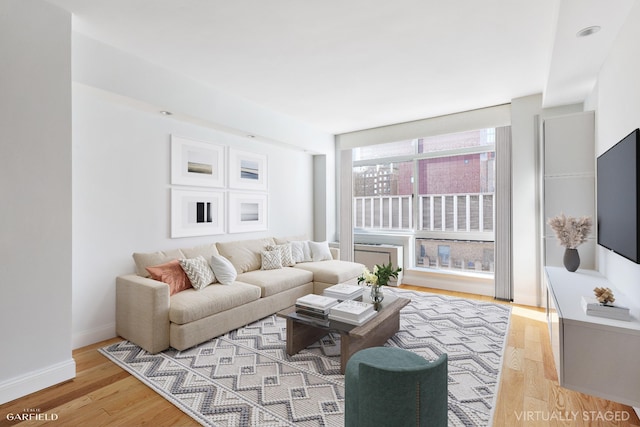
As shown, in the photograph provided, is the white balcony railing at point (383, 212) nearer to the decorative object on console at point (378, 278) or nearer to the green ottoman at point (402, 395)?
the decorative object on console at point (378, 278)

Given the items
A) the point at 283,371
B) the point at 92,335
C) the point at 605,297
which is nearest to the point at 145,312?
the point at 92,335

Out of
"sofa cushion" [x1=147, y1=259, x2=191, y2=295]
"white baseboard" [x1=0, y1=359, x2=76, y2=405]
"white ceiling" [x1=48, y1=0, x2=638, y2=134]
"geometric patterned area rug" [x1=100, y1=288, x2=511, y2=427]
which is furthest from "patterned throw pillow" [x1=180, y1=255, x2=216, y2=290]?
"white ceiling" [x1=48, y1=0, x2=638, y2=134]

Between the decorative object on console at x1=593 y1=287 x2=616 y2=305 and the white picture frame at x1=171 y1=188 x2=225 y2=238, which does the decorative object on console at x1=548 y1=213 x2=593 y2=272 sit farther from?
the white picture frame at x1=171 y1=188 x2=225 y2=238

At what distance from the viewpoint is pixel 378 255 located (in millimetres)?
5375

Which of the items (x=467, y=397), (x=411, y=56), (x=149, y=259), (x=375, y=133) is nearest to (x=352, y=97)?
(x=411, y=56)

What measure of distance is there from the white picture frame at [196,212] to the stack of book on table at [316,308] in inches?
74.0

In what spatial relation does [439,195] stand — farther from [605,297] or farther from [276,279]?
[605,297]

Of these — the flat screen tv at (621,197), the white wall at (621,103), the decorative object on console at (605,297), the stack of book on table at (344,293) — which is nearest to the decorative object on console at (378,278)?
the stack of book on table at (344,293)

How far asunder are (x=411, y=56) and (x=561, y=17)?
115 centimetres

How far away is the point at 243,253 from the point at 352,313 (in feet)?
6.95

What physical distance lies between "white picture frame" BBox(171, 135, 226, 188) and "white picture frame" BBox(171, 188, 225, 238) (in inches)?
5.1

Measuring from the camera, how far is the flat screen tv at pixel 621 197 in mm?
1861

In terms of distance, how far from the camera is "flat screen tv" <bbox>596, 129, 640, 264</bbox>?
1861 millimetres

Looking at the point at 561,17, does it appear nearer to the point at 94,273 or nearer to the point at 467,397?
the point at 467,397
